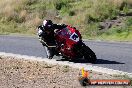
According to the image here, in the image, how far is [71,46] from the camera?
15453mm

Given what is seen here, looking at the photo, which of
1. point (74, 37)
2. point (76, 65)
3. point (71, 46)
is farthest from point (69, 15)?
point (76, 65)

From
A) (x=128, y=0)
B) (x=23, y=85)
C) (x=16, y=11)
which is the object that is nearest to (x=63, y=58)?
(x=23, y=85)

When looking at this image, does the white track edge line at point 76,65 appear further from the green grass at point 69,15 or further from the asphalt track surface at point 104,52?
the green grass at point 69,15

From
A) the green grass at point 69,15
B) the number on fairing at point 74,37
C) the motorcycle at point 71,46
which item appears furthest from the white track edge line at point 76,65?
the green grass at point 69,15

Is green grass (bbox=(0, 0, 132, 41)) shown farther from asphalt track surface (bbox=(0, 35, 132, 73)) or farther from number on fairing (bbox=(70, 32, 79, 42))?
number on fairing (bbox=(70, 32, 79, 42))

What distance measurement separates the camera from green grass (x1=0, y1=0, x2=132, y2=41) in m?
27.4

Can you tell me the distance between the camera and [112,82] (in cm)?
1003

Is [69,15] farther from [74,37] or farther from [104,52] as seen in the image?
[74,37]

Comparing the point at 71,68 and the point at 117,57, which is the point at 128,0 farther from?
the point at 71,68

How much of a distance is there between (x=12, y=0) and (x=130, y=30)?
1902cm

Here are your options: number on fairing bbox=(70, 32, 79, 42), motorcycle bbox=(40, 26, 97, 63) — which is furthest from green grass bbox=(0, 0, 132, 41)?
number on fairing bbox=(70, 32, 79, 42)

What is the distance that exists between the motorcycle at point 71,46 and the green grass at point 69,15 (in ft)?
30.9

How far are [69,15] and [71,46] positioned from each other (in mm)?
18254

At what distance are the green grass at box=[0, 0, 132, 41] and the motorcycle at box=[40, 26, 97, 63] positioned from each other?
9410mm
